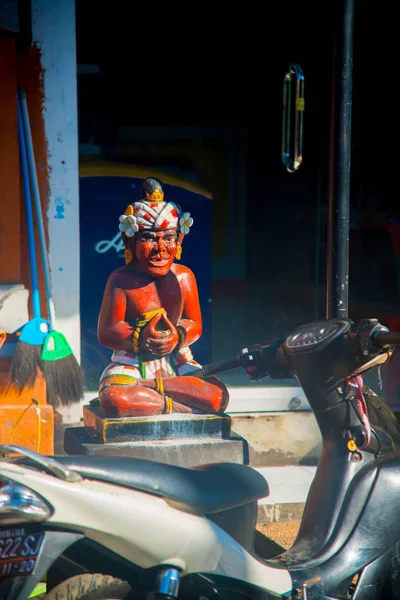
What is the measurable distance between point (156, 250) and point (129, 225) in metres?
0.18

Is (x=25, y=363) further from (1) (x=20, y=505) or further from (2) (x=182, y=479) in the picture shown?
(1) (x=20, y=505)

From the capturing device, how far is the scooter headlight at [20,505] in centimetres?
196

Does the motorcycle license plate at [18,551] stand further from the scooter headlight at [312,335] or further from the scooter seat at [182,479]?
the scooter headlight at [312,335]

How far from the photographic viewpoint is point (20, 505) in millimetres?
1969

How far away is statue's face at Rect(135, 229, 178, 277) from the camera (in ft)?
12.6

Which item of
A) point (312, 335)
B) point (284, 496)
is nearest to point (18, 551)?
point (312, 335)

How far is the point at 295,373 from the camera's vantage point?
278 centimetres

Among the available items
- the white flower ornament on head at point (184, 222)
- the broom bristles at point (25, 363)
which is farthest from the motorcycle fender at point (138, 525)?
the broom bristles at point (25, 363)

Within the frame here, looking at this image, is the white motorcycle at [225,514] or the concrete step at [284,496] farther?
the concrete step at [284,496]

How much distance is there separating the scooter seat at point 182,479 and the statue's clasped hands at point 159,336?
140 centimetres

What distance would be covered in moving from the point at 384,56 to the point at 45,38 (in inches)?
103

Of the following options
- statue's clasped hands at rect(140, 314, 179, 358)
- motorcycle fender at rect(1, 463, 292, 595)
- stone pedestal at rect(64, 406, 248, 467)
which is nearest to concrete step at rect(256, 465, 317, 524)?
stone pedestal at rect(64, 406, 248, 467)

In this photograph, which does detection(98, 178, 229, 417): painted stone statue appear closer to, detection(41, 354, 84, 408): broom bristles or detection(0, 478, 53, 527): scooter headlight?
detection(41, 354, 84, 408): broom bristles

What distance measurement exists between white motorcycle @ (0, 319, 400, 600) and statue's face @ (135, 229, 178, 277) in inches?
45.5
